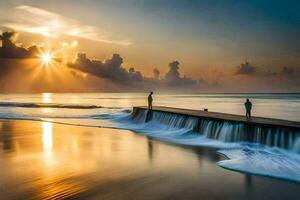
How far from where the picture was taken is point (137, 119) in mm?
29438

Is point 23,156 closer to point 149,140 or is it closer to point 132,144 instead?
point 132,144

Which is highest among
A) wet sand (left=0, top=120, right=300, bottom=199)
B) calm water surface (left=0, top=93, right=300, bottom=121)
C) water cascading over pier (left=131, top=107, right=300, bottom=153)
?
water cascading over pier (left=131, top=107, right=300, bottom=153)

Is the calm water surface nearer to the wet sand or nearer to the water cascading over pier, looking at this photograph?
the water cascading over pier

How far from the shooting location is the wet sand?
778 centimetres

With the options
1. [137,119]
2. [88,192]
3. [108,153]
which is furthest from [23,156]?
[137,119]

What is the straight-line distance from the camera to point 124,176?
9.48 meters

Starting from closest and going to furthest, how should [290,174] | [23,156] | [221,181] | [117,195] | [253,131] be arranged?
[117,195]
[221,181]
[290,174]
[23,156]
[253,131]

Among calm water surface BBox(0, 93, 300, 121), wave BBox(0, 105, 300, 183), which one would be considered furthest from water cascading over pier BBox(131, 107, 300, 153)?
calm water surface BBox(0, 93, 300, 121)

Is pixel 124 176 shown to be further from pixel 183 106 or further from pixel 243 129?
pixel 183 106

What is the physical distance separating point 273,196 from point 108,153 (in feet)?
23.5

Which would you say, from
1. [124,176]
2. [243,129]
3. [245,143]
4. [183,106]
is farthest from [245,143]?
[183,106]

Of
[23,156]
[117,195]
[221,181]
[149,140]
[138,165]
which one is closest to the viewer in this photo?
[117,195]

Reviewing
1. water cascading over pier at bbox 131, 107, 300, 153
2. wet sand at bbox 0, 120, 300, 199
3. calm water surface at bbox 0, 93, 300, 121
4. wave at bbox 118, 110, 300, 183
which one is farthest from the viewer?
calm water surface at bbox 0, 93, 300, 121

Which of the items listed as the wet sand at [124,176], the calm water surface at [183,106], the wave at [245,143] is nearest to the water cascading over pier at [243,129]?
the wave at [245,143]
